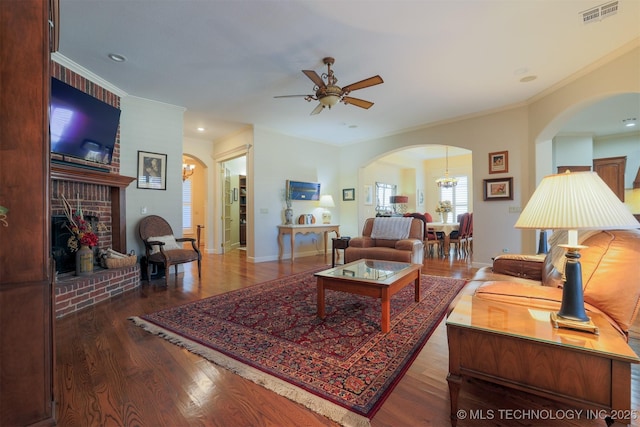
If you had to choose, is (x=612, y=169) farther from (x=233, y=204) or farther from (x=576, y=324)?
(x=233, y=204)

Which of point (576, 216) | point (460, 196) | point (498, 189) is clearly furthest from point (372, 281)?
point (460, 196)

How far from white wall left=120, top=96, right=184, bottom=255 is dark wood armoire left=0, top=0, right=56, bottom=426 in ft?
10.4

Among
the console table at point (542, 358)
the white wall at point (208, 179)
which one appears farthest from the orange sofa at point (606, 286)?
the white wall at point (208, 179)

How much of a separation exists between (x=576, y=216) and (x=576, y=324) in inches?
17.8

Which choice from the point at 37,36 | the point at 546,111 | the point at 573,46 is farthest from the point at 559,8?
the point at 37,36

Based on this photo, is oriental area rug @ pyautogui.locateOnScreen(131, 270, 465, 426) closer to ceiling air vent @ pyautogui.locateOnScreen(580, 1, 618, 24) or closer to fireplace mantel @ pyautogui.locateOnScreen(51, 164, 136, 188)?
fireplace mantel @ pyautogui.locateOnScreen(51, 164, 136, 188)

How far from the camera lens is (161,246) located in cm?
390

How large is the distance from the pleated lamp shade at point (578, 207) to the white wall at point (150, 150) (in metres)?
4.78

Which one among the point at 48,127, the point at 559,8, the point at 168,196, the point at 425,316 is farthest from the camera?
the point at 168,196

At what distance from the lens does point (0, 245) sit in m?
1.19

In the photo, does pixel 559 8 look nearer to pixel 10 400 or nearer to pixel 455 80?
pixel 455 80

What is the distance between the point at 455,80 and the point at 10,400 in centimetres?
Result: 490

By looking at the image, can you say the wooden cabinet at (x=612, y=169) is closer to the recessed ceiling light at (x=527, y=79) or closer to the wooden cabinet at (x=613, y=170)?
the wooden cabinet at (x=613, y=170)

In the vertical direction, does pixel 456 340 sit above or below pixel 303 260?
above
